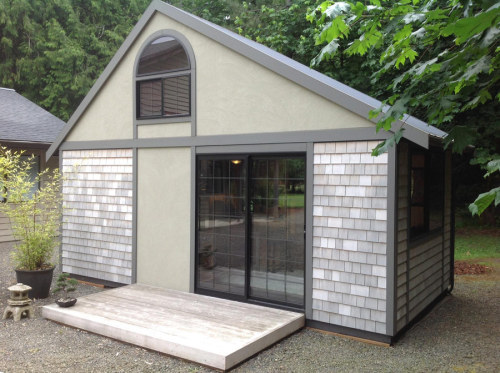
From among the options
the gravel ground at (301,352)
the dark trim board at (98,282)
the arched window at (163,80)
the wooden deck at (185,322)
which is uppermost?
the arched window at (163,80)

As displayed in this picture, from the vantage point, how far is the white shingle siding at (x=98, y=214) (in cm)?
731

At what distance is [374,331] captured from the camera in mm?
5059

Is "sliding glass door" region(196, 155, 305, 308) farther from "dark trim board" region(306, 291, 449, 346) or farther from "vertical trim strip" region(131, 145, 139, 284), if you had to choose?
"vertical trim strip" region(131, 145, 139, 284)

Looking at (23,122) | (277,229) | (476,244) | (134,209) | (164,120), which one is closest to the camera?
(277,229)

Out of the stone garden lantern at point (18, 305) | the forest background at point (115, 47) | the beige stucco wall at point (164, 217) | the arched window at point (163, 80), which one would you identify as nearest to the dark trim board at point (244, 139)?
the beige stucco wall at point (164, 217)

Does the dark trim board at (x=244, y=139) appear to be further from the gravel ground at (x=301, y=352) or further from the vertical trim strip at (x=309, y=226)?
the gravel ground at (x=301, y=352)

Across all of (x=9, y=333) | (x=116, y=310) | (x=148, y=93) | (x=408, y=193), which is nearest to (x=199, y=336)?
(x=116, y=310)

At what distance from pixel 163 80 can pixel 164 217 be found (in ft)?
6.79

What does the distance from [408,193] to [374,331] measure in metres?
1.62

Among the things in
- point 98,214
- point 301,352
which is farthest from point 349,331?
point 98,214

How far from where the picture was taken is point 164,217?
6898 mm

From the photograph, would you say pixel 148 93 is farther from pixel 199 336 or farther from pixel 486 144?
pixel 486 144

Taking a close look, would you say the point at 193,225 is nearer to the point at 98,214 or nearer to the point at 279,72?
the point at 98,214

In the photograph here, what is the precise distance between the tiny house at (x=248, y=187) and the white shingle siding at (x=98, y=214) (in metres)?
0.03
